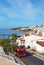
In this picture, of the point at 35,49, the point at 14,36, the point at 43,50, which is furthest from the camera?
the point at 14,36

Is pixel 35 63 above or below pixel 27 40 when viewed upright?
below

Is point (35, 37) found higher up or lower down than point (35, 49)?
higher up

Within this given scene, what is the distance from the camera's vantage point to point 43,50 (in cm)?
3772

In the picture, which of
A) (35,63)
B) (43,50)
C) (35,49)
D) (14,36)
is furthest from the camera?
(14,36)

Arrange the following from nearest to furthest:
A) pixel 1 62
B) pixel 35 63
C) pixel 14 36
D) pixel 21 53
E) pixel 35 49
→ pixel 1 62 → pixel 35 63 → pixel 21 53 → pixel 35 49 → pixel 14 36

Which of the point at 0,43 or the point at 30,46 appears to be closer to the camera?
the point at 0,43

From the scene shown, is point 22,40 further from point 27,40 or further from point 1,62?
point 1,62

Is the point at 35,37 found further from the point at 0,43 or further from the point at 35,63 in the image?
the point at 35,63

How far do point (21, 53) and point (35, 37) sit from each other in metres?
14.4

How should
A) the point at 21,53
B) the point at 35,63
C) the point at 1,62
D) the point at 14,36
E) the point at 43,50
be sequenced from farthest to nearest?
the point at 14,36, the point at 43,50, the point at 21,53, the point at 35,63, the point at 1,62

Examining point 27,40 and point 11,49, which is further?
point 27,40

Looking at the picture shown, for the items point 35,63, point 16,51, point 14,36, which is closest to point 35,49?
point 16,51

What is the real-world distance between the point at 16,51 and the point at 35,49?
6798 millimetres

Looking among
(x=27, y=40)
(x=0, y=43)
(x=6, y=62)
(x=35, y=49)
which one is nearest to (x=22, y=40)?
(x=27, y=40)
